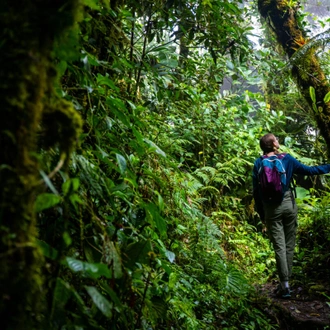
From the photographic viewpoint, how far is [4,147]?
0.91 m

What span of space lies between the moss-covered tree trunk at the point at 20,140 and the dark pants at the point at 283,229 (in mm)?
4179

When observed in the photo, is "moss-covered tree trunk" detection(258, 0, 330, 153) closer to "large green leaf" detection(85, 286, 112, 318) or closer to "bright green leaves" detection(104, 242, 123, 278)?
"bright green leaves" detection(104, 242, 123, 278)

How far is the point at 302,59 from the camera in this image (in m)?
4.92

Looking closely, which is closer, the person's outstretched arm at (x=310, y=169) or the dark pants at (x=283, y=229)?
the person's outstretched arm at (x=310, y=169)

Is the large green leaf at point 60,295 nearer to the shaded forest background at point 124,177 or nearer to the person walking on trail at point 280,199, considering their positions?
the shaded forest background at point 124,177

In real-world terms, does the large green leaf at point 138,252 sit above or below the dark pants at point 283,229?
below

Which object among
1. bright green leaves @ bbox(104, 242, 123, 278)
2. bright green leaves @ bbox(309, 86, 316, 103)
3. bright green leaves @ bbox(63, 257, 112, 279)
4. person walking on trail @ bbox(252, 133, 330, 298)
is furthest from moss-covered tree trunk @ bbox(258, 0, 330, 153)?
bright green leaves @ bbox(63, 257, 112, 279)

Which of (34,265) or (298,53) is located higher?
(298,53)

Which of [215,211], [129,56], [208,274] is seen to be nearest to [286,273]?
[208,274]

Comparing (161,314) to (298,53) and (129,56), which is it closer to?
(129,56)

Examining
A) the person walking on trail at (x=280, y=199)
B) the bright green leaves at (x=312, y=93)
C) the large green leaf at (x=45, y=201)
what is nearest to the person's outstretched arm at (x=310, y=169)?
the person walking on trail at (x=280, y=199)

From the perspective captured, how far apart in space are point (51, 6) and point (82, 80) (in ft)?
2.89

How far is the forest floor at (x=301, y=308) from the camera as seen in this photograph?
3.88 m

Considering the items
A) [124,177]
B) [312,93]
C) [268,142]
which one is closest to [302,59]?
[312,93]
